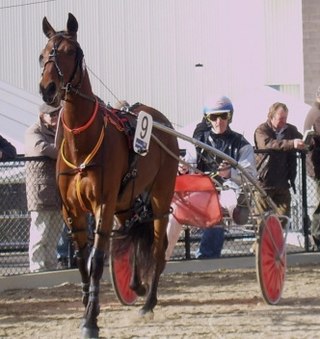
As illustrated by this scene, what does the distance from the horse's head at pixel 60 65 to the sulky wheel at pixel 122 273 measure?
179 centimetres

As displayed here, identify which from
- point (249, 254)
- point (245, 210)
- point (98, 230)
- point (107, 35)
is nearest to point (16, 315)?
point (98, 230)

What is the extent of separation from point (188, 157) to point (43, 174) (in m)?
1.48

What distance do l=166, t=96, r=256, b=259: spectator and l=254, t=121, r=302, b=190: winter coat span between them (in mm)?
1483

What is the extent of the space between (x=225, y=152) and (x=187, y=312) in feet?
5.86

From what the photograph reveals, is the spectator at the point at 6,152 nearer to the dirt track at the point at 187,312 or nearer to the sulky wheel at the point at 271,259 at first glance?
the dirt track at the point at 187,312

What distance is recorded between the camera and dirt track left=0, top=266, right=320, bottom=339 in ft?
23.9

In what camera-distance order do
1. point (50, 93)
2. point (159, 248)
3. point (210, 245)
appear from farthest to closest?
point (210, 245) < point (159, 248) < point (50, 93)

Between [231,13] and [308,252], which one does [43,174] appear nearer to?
[308,252]

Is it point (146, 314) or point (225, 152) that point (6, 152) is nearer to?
point (225, 152)

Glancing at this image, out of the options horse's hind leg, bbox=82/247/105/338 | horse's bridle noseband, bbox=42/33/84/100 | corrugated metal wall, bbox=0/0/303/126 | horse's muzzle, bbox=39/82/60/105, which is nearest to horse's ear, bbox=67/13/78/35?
horse's bridle noseband, bbox=42/33/84/100

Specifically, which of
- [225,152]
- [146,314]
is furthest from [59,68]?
[225,152]

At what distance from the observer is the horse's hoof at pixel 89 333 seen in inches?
274

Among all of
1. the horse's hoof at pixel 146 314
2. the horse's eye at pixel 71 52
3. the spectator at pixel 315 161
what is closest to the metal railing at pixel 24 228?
the spectator at pixel 315 161

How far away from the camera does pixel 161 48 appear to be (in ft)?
90.5
